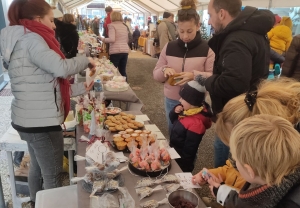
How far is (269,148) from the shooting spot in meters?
0.87

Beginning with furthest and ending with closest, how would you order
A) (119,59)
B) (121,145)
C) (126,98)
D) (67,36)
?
(119,59) → (67,36) → (126,98) → (121,145)

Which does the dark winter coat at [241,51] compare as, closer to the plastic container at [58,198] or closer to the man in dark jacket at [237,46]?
the man in dark jacket at [237,46]

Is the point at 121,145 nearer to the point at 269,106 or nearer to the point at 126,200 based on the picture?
the point at 126,200

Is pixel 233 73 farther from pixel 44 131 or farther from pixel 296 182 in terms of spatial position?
pixel 44 131

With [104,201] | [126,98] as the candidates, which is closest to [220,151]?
[104,201]

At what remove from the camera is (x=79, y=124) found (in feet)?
6.90

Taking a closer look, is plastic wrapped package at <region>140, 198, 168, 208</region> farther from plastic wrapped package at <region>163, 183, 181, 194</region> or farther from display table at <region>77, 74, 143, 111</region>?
display table at <region>77, 74, 143, 111</region>

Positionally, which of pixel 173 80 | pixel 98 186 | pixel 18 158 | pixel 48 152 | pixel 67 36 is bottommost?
pixel 18 158

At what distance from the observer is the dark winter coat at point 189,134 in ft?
6.43

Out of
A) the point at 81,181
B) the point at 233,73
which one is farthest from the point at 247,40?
the point at 81,181

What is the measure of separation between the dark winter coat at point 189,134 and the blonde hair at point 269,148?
1.01m

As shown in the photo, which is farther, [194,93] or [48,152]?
[194,93]

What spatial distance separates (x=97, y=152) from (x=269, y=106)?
0.92 meters

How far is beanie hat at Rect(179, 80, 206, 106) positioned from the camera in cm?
195
